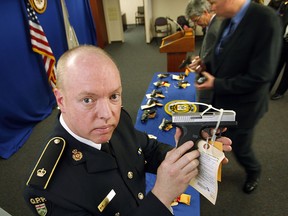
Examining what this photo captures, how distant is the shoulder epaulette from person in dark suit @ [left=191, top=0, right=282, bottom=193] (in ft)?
3.77

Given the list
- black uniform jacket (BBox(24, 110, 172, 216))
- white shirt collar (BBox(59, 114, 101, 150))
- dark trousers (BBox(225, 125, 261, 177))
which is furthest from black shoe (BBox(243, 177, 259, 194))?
white shirt collar (BBox(59, 114, 101, 150))

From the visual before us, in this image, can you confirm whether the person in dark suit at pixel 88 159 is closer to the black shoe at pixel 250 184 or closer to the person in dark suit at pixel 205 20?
the person in dark suit at pixel 205 20

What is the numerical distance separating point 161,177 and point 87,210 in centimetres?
27

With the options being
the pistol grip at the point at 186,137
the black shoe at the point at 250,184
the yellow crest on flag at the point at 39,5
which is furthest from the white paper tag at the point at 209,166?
the yellow crest on flag at the point at 39,5

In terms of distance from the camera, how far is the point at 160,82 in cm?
272

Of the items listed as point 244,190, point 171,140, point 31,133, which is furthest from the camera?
point 31,133

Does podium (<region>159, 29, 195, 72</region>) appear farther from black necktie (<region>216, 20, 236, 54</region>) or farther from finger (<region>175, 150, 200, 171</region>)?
finger (<region>175, 150, 200, 171</region>)

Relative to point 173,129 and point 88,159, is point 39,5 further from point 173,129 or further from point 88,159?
point 88,159

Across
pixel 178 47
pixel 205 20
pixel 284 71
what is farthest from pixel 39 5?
pixel 284 71

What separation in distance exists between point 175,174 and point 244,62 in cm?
105

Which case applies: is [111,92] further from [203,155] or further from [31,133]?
[31,133]

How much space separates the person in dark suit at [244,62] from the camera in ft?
4.24

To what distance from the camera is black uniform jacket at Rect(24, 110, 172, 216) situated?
2.24 ft

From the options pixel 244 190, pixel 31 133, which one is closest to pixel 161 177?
pixel 244 190
